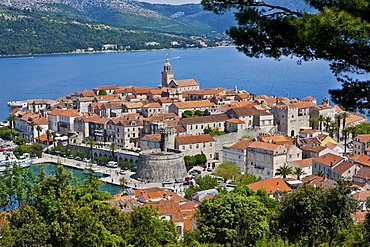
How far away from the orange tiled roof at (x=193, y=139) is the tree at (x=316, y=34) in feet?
101

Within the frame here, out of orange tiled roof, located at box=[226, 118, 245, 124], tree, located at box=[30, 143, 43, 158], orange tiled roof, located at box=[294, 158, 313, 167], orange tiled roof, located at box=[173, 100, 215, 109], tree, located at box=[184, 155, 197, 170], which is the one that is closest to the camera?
orange tiled roof, located at box=[294, 158, 313, 167]

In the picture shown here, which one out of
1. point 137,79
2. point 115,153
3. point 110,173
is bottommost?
point 110,173

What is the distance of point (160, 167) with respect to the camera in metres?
37.0

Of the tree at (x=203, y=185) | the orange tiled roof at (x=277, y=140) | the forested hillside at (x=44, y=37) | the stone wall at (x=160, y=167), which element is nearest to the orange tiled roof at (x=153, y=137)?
the stone wall at (x=160, y=167)

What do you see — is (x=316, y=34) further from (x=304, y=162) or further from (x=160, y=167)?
(x=160, y=167)

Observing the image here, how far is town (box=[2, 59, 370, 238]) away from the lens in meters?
30.4

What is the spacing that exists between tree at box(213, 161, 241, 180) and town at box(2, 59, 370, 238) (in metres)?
0.37

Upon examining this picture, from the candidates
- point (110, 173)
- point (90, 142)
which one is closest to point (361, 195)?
point (110, 173)

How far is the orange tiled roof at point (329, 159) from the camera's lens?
32.0 m

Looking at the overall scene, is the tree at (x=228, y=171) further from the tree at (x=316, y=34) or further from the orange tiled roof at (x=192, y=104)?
the tree at (x=316, y=34)

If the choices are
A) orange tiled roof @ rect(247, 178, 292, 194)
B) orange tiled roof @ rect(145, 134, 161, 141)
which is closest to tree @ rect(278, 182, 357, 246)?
orange tiled roof @ rect(247, 178, 292, 194)

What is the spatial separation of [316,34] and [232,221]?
10.7 m

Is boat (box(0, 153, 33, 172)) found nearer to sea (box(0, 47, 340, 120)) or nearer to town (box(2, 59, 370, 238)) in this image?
town (box(2, 59, 370, 238))

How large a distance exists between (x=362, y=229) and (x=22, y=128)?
44.0 meters
